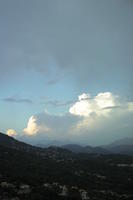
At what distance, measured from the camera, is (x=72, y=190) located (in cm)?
10962

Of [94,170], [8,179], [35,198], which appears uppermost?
[94,170]

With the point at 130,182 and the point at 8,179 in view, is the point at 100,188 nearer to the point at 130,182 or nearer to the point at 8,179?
the point at 130,182

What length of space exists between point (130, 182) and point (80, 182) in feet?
107

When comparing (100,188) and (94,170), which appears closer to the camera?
(100,188)

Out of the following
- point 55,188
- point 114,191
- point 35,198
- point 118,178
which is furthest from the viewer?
point 118,178

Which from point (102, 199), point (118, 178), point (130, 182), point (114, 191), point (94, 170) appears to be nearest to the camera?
point (102, 199)

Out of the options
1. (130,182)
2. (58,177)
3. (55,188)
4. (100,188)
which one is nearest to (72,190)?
(55,188)

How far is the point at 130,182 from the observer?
15150 centimetres

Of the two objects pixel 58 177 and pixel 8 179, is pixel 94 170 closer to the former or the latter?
pixel 58 177

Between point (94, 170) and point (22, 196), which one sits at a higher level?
point (94, 170)

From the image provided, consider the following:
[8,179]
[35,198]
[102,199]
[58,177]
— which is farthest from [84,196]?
[58,177]

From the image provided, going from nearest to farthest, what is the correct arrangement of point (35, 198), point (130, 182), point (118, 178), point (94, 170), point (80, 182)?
1. point (35, 198)
2. point (80, 182)
3. point (130, 182)
4. point (118, 178)
5. point (94, 170)

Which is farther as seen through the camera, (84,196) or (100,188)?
Result: (100,188)

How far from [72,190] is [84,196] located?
972 centimetres
